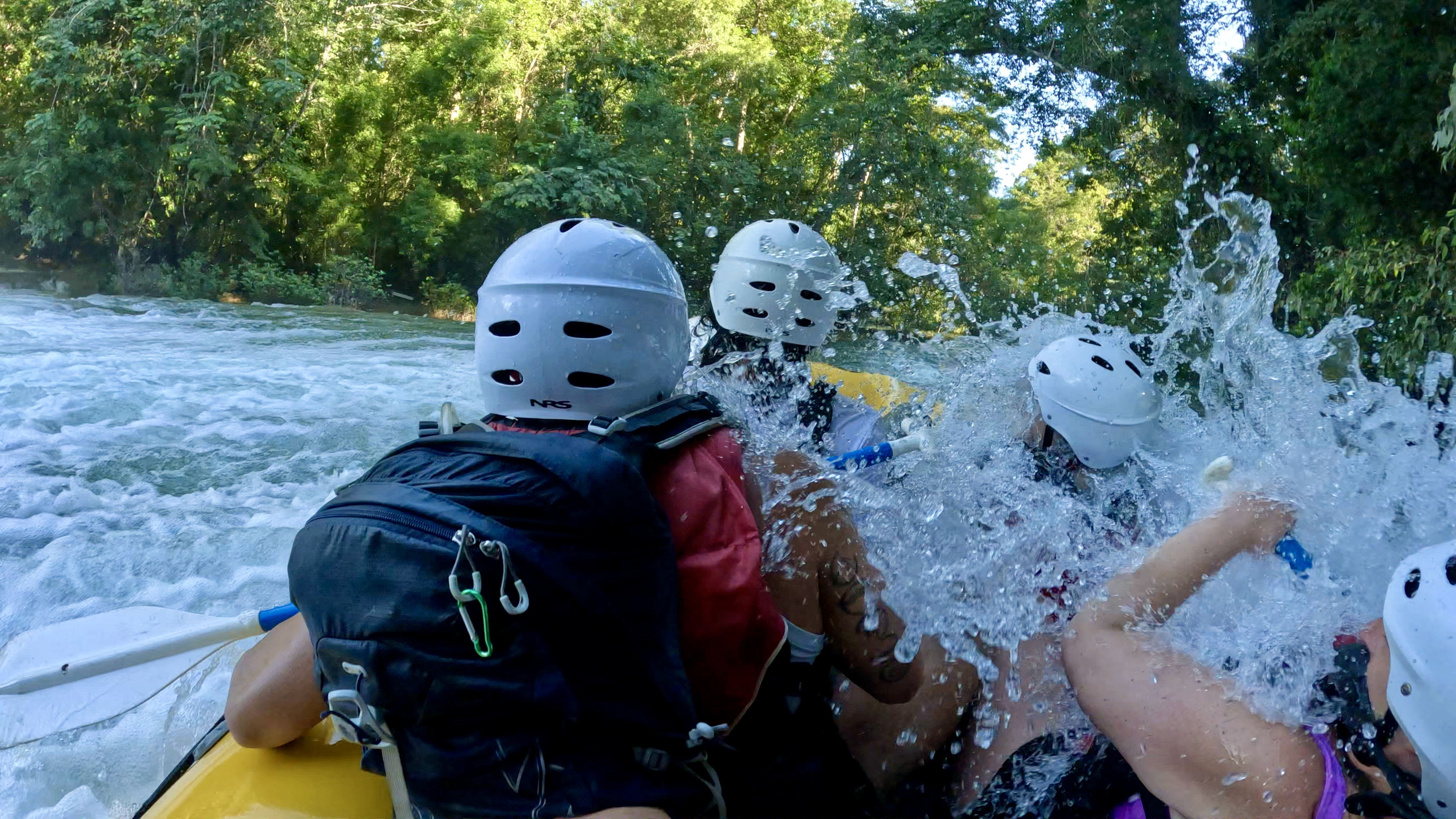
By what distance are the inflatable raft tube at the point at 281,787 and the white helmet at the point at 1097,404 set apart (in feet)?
5.91

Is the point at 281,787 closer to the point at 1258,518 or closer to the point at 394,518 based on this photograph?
the point at 394,518

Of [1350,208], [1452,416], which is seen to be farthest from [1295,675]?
[1350,208]

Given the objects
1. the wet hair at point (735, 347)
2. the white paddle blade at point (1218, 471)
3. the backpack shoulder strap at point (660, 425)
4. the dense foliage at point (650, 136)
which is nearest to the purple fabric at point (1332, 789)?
the white paddle blade at point (1218, 471)

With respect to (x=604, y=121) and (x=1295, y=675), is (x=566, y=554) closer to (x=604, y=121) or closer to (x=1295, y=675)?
(x=1295, y=675)

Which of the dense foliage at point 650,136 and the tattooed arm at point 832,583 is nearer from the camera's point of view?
the tattooed arm at point 832,583

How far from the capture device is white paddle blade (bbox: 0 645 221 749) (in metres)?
2.38

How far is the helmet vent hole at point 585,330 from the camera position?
1.48 m

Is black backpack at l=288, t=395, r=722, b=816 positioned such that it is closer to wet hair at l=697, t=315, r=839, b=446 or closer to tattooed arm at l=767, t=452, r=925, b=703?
tattooed arm at l=767, t=452, r=925, b=703

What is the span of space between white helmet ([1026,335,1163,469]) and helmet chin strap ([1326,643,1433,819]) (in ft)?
3.78

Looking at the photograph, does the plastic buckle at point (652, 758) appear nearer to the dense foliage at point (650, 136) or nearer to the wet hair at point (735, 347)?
the wet hair at point (735, 347)

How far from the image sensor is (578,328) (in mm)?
1488

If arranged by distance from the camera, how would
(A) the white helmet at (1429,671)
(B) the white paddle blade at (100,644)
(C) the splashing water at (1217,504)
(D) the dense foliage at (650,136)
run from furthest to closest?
(D) the dense foliage at (650,136) < (B) the white paddle blade at (100,644) < (C) the splashing water at (1217,504) < (A) the white helmet at (1429,671)

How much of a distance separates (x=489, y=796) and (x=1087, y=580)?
47.4 inches

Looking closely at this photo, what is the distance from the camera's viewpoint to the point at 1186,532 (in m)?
1.48
